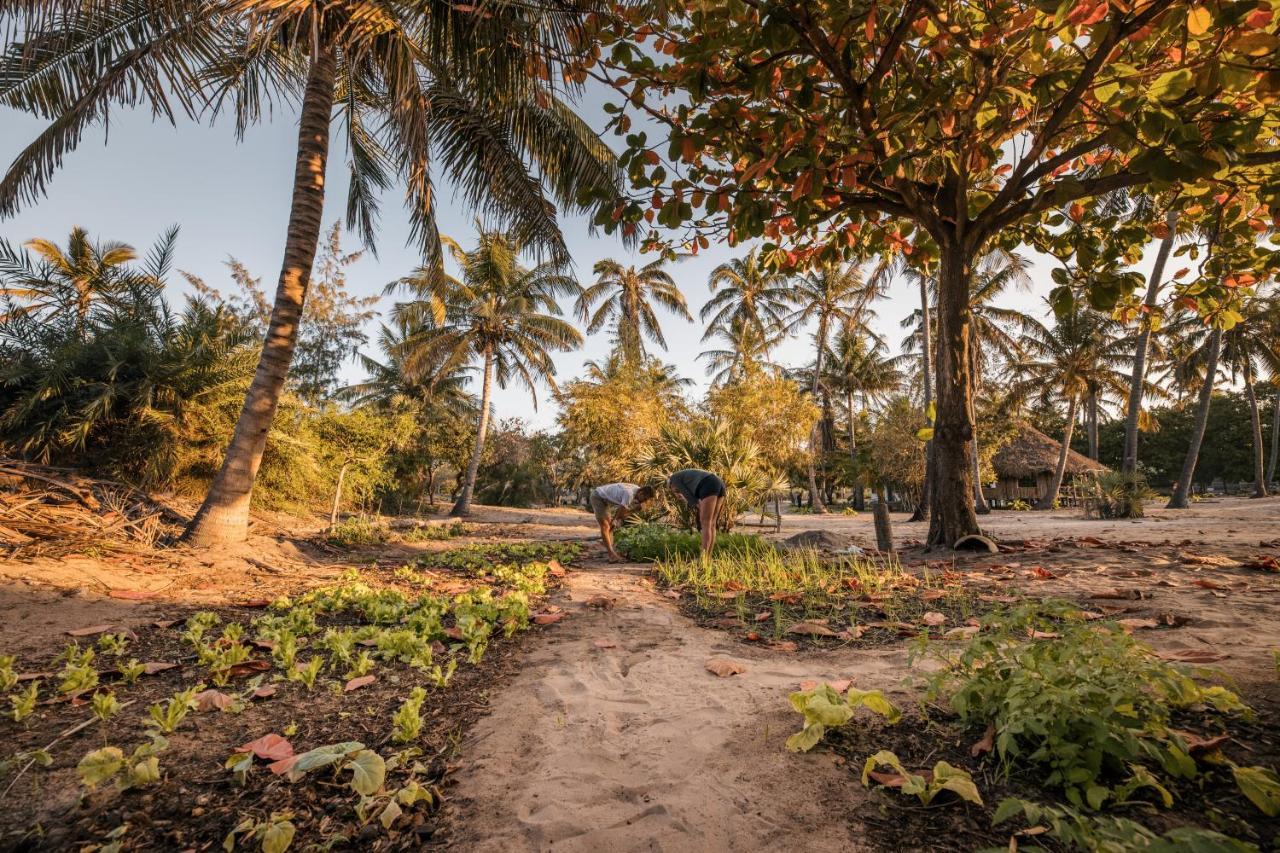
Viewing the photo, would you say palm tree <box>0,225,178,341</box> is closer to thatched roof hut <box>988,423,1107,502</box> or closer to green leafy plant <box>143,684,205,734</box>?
green leafy plant <box>143,684,205,734</box>

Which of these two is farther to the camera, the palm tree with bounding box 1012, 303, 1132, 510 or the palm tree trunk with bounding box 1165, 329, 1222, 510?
the palm tree with bounding box 1012, 303, 1132, 510

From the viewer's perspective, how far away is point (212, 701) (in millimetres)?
1921

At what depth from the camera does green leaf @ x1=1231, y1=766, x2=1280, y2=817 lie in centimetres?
104

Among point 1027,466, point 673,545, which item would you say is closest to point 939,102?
point 673,545

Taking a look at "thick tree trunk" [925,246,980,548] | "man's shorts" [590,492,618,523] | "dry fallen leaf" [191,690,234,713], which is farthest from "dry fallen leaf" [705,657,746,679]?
"man's shorts" [590,492,618,523]

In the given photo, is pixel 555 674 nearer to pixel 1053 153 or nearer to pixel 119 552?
pixel 119 552

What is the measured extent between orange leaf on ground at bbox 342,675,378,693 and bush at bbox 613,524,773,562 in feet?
13.7

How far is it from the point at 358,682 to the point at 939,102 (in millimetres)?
3868

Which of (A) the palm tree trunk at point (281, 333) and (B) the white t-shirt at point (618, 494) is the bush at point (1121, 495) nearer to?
(B) the white t-shirt at point (618, 494)

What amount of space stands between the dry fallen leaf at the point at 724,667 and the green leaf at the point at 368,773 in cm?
138

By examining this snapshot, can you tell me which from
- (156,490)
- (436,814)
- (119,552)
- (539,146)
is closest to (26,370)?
(156,490)

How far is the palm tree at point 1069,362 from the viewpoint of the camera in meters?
21.1

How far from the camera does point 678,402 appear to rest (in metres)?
21.0

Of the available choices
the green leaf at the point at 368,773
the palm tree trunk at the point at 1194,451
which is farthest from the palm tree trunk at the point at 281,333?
A: the palm tree trunk at the point at 1194,451
